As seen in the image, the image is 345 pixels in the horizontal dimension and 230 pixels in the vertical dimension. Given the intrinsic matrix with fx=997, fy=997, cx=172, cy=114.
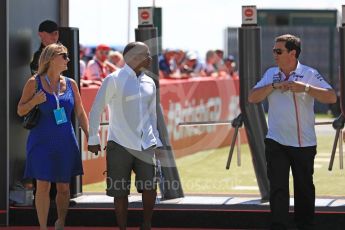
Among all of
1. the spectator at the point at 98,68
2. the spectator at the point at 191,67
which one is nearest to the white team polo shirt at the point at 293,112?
the spectator at the point at 98,68

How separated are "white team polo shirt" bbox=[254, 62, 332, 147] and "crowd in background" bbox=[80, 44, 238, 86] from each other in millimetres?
8170

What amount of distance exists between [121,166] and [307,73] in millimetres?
1659

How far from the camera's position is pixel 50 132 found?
8.00 metres

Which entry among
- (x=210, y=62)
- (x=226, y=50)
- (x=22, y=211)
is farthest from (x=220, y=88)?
(x=22, y=211)

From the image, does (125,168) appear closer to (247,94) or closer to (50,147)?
(50,147)

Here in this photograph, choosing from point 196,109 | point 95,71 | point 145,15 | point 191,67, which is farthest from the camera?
point 191,67

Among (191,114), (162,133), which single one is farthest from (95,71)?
(162,133)

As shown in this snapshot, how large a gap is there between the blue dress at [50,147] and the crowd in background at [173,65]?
7.81 meters

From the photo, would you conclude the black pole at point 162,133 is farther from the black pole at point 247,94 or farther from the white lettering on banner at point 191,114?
the white lettering on banner at point 191,114

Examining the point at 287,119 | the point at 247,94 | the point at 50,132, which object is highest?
the point at 247,94

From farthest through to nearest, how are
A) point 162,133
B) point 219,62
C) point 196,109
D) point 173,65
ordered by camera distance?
point 219,62 → point 173,65 → point 196,109 → point 162,133

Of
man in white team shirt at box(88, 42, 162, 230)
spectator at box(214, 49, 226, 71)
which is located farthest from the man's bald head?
spectator at box(214, 49, 226, 71)

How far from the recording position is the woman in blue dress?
26.2 feet

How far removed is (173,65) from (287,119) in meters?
13.9
